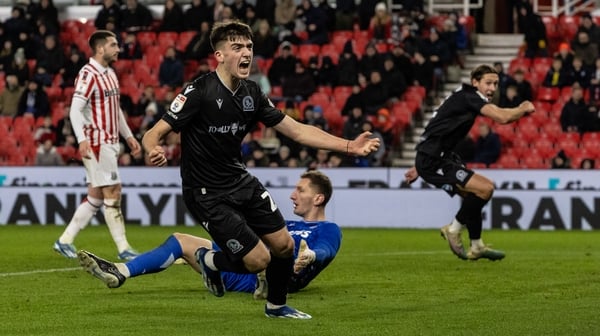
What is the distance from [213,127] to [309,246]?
1.90 m

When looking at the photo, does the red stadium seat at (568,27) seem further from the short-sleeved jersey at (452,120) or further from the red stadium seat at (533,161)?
the short-sleeved jersey at (452,120)

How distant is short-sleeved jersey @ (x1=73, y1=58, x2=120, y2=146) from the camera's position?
13.9 meters

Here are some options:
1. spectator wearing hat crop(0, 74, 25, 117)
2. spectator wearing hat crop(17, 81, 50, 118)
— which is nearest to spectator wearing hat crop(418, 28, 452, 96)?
spectator wearing hat crop(17, 81, 50, 118)

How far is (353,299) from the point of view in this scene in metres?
10.3

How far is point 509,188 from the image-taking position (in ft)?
69.6

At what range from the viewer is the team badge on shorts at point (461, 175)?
14086mm

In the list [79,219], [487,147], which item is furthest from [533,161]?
[79,219]

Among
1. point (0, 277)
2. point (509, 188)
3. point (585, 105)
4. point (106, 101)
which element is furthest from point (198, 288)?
point (585, 105)

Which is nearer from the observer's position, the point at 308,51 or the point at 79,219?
the point at 79,219

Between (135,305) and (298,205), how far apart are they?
5.20 ft

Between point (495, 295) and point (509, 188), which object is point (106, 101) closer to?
point (495, 295)

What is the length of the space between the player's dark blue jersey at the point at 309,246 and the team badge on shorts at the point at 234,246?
1.49 m

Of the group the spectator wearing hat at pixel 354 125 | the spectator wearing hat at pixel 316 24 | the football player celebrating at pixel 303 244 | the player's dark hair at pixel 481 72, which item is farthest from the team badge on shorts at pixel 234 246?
the spectator wearing hat at pixel 316 24

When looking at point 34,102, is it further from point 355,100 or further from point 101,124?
point 101,124
